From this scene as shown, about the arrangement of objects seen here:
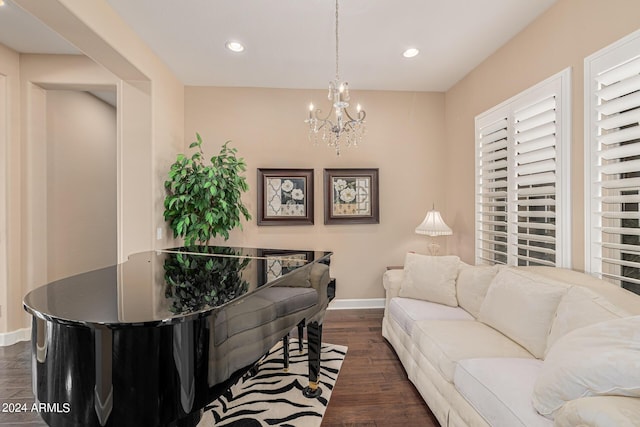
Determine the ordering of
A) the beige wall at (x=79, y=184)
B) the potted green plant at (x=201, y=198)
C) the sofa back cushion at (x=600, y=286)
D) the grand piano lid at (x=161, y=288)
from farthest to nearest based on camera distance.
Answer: the beige wall at (x=79, y=184) → the potted green plant at (x=201, y=198) → the sofa back cushion at (x=600, y=286) → the grand piano lid at (x=161, y=288)

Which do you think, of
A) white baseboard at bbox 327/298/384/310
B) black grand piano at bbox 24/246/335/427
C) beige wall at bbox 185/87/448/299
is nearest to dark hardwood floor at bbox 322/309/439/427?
white baseboard at bbox 327/298/384/310

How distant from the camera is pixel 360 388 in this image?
231 centimetres

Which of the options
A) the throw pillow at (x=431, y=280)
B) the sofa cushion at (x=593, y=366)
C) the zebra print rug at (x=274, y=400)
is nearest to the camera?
the sofa cushion at (x=593, y=366)

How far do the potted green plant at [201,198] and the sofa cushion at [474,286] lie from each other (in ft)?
7.84

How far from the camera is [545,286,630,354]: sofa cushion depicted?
1426mm

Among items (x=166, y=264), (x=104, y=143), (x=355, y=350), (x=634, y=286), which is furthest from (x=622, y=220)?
(x=104, y=143)

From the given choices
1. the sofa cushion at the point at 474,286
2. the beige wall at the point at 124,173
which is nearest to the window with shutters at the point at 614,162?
the sofa cushion at the point at 474,286

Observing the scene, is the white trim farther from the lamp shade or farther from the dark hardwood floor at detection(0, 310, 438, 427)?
the lamp shade

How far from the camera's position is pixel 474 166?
353cm

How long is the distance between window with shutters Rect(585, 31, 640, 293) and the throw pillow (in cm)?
95

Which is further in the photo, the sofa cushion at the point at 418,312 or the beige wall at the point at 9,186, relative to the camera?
the beige wall at the point at 9,186

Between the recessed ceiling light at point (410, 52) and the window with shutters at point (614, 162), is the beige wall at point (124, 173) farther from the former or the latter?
the window with shutters at point (614, 162)

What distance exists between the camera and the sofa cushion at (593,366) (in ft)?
3.35

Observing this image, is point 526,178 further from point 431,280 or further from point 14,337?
point 14,337
